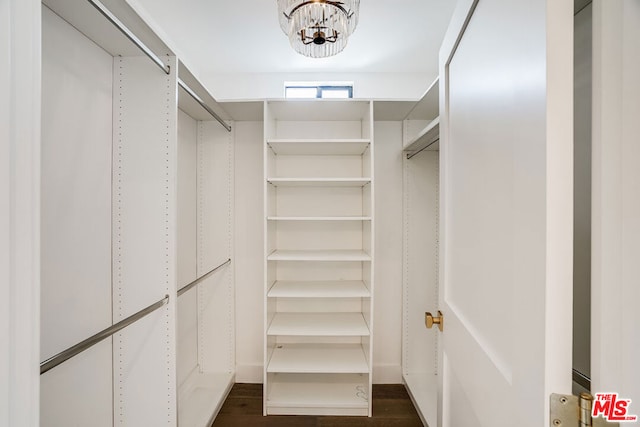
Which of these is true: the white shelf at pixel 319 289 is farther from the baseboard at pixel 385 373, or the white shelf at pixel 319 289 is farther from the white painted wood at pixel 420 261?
the baseboard at pixel 385 373

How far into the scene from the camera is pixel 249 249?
2.41 meters

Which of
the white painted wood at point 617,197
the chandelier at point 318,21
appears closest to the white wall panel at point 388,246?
the chandelier at point 318,21

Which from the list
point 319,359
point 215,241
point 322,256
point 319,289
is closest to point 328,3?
point 322,256

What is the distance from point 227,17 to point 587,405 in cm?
217

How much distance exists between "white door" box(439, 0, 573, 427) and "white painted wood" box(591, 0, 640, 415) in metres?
0.04

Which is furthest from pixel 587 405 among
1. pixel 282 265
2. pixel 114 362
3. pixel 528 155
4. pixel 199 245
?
pixel 199 245

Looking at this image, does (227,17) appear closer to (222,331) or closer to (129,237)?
(129,237)

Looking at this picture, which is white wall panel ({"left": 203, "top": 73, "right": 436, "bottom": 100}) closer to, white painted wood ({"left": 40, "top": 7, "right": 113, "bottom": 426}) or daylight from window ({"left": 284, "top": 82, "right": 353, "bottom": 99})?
daylight from window ({"left": 284, "top": 82, "right": 353, "bottom": 99})

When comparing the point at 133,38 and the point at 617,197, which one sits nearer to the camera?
the point at 617,197

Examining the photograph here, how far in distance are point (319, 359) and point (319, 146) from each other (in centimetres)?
152

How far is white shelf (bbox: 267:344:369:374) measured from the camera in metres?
1.98

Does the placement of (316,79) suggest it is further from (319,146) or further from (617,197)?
(617,197)

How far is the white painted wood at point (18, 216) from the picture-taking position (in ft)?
1.67

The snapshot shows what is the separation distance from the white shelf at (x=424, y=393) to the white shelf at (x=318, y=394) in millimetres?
346
